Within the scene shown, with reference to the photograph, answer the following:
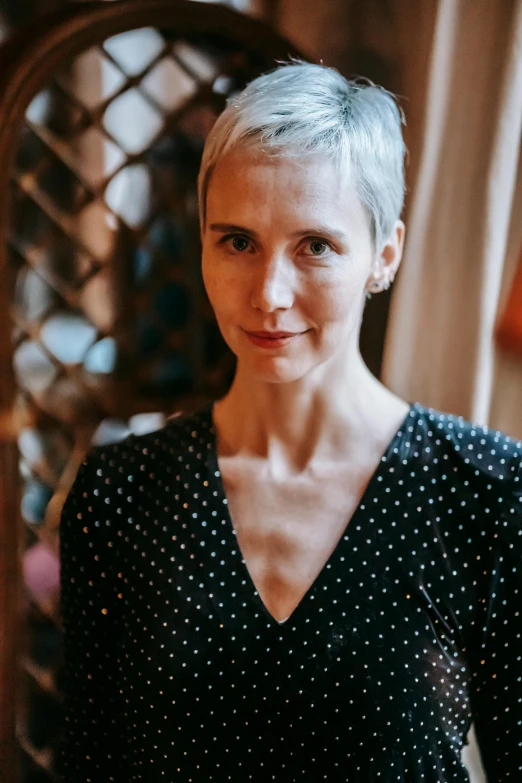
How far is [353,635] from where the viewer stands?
31.1 inches

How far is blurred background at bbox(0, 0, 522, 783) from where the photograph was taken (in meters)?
0.96

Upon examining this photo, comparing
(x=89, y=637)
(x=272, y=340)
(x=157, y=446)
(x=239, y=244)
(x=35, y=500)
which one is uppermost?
(x=239, y=244)

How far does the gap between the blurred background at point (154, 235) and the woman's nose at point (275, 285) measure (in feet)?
1.15

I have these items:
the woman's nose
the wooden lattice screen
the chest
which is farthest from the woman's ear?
the wooden lattice screen

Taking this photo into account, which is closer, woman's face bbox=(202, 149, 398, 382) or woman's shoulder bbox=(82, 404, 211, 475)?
woman's face bbox=(202, 149, 398, 382)

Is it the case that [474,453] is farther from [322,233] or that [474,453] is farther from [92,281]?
[92,281]

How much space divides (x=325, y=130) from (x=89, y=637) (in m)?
0.71

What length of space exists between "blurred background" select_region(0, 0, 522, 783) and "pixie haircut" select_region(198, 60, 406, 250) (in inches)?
9.1

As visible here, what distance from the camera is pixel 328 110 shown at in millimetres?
755

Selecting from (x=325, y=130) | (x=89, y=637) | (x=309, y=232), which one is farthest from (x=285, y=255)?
(x=89, y=637)

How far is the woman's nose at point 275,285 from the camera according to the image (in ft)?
2.45

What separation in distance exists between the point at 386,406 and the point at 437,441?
0.08 m

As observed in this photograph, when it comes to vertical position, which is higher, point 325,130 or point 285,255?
point 325,130

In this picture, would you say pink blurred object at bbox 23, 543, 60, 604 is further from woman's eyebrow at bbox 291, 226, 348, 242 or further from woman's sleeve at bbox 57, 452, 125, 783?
woman's eyebrow at bbox 291, 226, 348, 242
